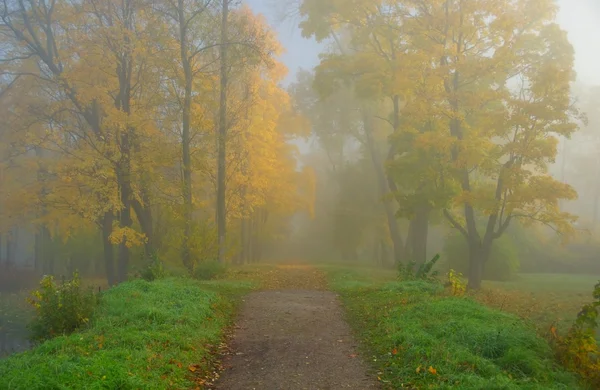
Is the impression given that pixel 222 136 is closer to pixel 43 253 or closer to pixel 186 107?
pixel 186 107

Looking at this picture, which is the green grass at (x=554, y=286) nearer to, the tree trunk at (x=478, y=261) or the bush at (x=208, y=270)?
the tree trunk at (x=478, y=261)

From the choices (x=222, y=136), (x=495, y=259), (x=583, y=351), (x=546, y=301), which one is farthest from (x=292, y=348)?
(x=495, y=259)

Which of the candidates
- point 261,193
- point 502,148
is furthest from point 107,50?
point 502,148

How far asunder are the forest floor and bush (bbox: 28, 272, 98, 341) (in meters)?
2.90

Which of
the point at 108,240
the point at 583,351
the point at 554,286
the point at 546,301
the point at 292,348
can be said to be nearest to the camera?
the point at 583,351

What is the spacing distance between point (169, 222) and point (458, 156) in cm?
1123

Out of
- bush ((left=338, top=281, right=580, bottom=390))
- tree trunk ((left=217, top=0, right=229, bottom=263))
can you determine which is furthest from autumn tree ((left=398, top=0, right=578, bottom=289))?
bush ((left=338, top=281, right=580, bottom=390))

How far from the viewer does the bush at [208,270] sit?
54.5 feet

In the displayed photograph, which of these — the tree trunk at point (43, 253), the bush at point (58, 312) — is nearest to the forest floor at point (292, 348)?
A: the bush at point (58, 312)

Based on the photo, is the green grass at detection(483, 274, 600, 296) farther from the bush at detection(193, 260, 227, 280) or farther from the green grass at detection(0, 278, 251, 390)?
the green grass at detection(0, 278, 251, 390)

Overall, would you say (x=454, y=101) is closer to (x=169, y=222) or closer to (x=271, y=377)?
(x=169, y=222)

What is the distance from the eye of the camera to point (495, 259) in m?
26.1

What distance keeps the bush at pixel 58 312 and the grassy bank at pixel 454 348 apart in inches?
203

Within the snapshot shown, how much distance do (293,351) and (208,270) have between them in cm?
919
